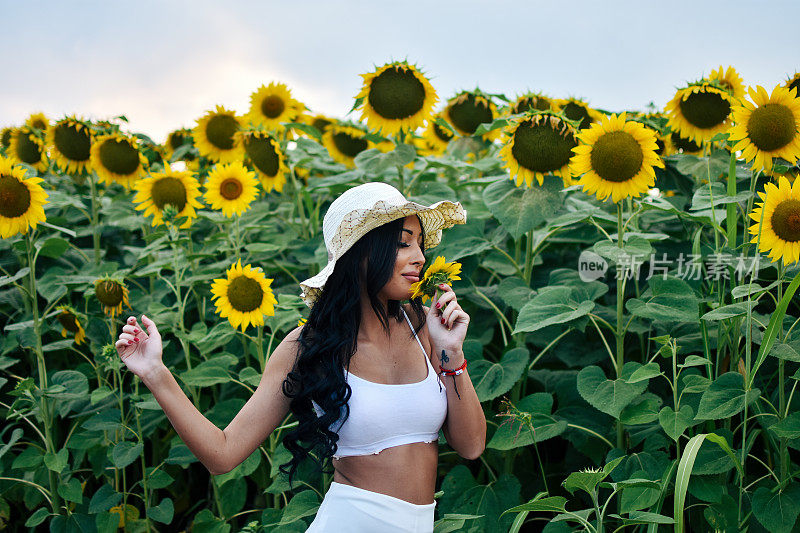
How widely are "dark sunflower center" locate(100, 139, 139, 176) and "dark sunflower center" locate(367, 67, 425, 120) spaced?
1.40m

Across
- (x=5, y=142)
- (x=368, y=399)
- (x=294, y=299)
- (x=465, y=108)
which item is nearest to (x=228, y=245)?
(x=294, y=299)

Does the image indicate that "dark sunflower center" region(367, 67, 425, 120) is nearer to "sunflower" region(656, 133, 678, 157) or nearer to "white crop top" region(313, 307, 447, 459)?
"sunflower" region(656, 133, 678, 157)

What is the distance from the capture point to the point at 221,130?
13.0ft

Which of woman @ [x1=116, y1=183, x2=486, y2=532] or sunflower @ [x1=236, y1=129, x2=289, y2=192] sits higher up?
sunflower @ [x1=236, y1=129, x2=289, y2=192]

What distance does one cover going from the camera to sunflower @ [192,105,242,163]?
3.96 metres

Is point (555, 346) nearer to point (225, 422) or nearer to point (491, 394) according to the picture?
point (491, 394)

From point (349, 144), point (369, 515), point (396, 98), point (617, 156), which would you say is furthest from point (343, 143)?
point (369, 515)

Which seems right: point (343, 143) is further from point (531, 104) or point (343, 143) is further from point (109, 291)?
point (109, 291)

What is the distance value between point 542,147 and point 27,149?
298 cm

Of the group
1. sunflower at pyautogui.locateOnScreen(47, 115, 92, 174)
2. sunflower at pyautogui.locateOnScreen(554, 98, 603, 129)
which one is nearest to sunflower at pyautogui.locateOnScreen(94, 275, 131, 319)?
sunflower at pyautogui.locateOnScreen(47, 115, 92, 174)

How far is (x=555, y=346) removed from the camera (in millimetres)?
2865

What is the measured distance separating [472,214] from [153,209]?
4.55ft

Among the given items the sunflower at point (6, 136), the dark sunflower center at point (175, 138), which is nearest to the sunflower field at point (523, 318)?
the sunflower at point (6, 136)

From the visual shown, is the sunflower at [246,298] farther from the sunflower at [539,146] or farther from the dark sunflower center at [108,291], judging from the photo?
the sunflower at [539,146]
